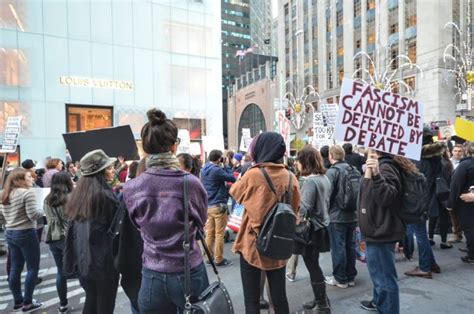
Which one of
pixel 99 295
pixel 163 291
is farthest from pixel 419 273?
pixel 99 295

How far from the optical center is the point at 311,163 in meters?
4.56

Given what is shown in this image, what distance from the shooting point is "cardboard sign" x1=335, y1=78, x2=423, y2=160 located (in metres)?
3.54

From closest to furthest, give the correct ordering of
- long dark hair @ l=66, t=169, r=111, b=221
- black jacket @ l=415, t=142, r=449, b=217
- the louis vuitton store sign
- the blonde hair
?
long dark hair @ l=66, t=169, r=111, b=221 < the blonde hair < black jacket @ l=415, t=142, r=449, b=217 < the louis vuitton store sign

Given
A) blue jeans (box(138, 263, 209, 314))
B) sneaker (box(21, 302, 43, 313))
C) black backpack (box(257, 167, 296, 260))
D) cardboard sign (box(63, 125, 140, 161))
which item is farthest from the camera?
cardboard sign (box(63, 125, 140, 161))

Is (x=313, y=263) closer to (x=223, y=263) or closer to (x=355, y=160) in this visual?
(x=223, y=263)

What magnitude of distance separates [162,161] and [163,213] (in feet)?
1.20

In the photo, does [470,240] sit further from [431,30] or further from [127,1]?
[431,30]

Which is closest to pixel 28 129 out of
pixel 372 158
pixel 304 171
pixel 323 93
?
pixel 304 171

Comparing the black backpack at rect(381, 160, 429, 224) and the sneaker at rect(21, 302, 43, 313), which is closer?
the black backpack at rect(381, 160, 429, 224)

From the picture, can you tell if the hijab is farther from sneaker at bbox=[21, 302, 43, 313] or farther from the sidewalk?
sneaker at bbox=[21, 302, 43, 313]

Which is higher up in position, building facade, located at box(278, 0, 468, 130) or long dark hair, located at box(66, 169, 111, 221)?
building facade, located at box(278, 0, 468, 130)

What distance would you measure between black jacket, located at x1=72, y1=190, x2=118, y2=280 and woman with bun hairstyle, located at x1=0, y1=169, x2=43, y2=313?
1.90 metres

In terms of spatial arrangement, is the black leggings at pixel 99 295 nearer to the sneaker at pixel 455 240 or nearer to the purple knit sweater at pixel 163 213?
the purple knit sweater at pixel 163 213

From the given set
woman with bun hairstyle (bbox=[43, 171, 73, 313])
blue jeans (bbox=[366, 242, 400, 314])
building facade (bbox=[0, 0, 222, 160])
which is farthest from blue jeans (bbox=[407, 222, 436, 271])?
building facade (bbox=[0, 0, 222, 160])
